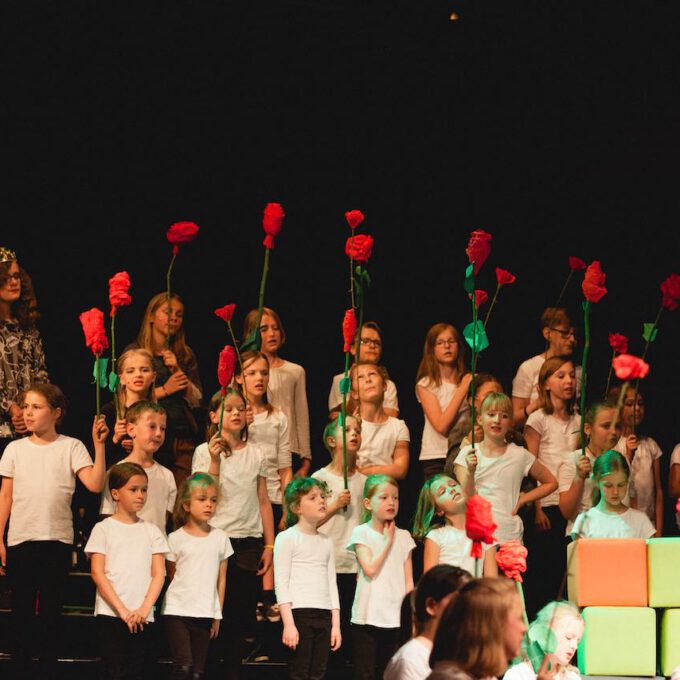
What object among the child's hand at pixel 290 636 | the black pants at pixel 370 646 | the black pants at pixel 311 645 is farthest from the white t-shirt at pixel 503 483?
the child's hand at pixel 290 636

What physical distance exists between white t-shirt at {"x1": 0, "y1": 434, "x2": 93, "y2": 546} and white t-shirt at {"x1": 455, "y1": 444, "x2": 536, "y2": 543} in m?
1.77

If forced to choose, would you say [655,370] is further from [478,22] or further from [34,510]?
[34,510]

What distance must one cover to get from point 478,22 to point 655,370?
2.40m

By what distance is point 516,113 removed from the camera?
7.71 m

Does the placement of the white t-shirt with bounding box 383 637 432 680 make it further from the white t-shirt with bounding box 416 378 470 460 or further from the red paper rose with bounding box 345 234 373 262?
the white t-shirt with bounding box 416 378 470 460

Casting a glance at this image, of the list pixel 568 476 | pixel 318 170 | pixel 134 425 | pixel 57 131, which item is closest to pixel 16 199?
pixel 57 131

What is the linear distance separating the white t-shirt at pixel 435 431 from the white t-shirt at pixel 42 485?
6.19 feet

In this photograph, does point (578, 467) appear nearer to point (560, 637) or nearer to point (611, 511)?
point (611, 511)

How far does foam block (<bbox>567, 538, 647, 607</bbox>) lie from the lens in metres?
5.48

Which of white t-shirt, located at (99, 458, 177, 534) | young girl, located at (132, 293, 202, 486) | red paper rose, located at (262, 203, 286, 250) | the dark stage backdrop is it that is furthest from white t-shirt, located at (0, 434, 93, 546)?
the dark stage backdrop

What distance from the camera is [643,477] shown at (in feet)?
20.5

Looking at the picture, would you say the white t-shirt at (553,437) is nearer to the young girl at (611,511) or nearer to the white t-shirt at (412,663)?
the young girl at (611,511)

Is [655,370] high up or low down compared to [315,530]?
up

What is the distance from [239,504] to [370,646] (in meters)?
0.85
